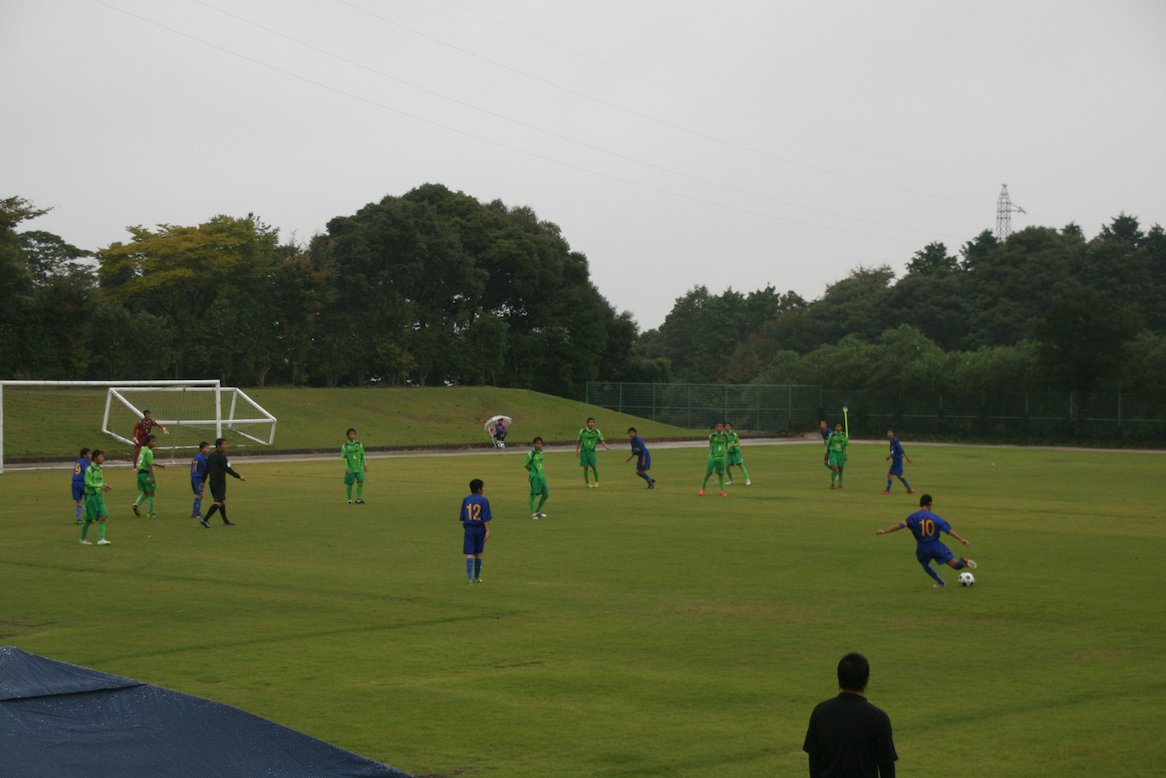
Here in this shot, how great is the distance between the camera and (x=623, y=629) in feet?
48.7

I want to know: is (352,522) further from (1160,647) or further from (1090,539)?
(1160,647)

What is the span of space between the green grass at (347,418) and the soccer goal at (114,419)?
0.07m

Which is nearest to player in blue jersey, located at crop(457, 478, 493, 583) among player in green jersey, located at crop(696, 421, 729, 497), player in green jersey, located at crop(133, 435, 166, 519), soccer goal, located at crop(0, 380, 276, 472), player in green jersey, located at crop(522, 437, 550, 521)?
player in green jersey, located at crop(522, 437, 550, 521)

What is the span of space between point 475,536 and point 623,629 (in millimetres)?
4059

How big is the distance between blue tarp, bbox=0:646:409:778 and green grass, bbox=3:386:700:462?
4486 cm

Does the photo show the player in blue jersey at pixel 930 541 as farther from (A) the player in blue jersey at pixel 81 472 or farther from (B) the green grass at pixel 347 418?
(B) the green grass at pixel 347 418

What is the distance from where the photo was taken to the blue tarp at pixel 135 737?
24.5 ft

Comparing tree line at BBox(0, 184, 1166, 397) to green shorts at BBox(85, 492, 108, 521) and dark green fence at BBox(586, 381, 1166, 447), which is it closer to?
dark green fence at BBox(586, 381, 1166, 447)

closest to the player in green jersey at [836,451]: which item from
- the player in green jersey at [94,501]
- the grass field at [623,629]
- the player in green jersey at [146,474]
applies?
the grass field at [623,629]

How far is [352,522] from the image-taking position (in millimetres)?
27172

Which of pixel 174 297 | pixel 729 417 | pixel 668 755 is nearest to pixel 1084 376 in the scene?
pixel 729 417

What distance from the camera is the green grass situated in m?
54.4

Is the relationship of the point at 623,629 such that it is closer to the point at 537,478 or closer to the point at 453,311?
the point at 537,478

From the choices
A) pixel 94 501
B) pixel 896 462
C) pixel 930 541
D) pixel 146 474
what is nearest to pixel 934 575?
pixel 930 541
